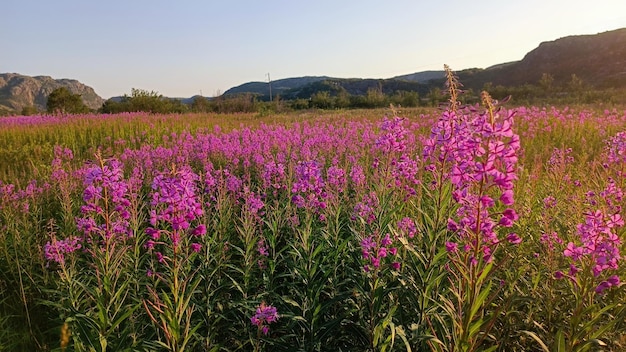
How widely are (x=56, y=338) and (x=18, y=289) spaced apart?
3.72 feet

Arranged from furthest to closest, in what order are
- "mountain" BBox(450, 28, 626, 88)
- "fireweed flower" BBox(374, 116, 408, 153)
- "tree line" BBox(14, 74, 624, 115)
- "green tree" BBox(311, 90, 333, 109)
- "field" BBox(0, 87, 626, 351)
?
"mountain" BBox(450, 28, 626, 88) < "green tree" BBox(311, 90, 333, 109) < "tree line" BBox(14, 74, 624, 115) < "fireweed flower" BBox(374, 116, 408, 153) < "field" BBox(0, 87, 626, 351)

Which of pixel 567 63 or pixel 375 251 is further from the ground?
pixel 567 63

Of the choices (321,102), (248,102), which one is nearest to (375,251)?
(248,102)

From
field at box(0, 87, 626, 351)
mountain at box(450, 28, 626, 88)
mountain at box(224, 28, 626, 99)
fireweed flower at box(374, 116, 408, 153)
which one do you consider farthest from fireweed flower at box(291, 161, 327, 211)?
mountain at box(450, 28, 626, 88)

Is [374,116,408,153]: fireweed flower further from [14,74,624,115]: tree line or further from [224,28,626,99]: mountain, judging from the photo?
[224,28,626,99]: mountain

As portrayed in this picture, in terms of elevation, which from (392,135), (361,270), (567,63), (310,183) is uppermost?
(567,63)

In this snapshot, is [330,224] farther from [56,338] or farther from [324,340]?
[56,338]

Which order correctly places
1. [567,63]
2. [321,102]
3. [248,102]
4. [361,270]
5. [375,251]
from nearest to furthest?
[375,251], [361,270], [248,102], [321,102], [567,63]

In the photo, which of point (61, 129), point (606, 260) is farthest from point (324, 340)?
point (61, 129)

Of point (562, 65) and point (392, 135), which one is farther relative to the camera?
point (562, 65)

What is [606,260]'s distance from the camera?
211cm

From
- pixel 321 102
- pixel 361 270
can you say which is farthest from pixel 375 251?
Result: pixel 321 102

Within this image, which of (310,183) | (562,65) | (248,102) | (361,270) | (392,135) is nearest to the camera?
(361,270)

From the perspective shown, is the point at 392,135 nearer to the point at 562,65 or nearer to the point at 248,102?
the point at 248,102
